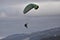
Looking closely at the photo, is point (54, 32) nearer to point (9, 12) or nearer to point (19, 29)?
point (19, 29)

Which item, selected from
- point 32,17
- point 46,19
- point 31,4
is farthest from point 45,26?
point 31,4

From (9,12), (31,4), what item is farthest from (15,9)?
(31,4)

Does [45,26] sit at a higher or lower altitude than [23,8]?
lower

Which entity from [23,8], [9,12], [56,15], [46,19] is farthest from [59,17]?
[9,12]

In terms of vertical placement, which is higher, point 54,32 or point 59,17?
point 59,17

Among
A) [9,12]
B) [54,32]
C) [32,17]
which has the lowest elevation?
[54,32]

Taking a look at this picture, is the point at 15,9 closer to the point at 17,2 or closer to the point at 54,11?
the point at 17,2

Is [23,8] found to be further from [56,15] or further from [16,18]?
[56,15]
